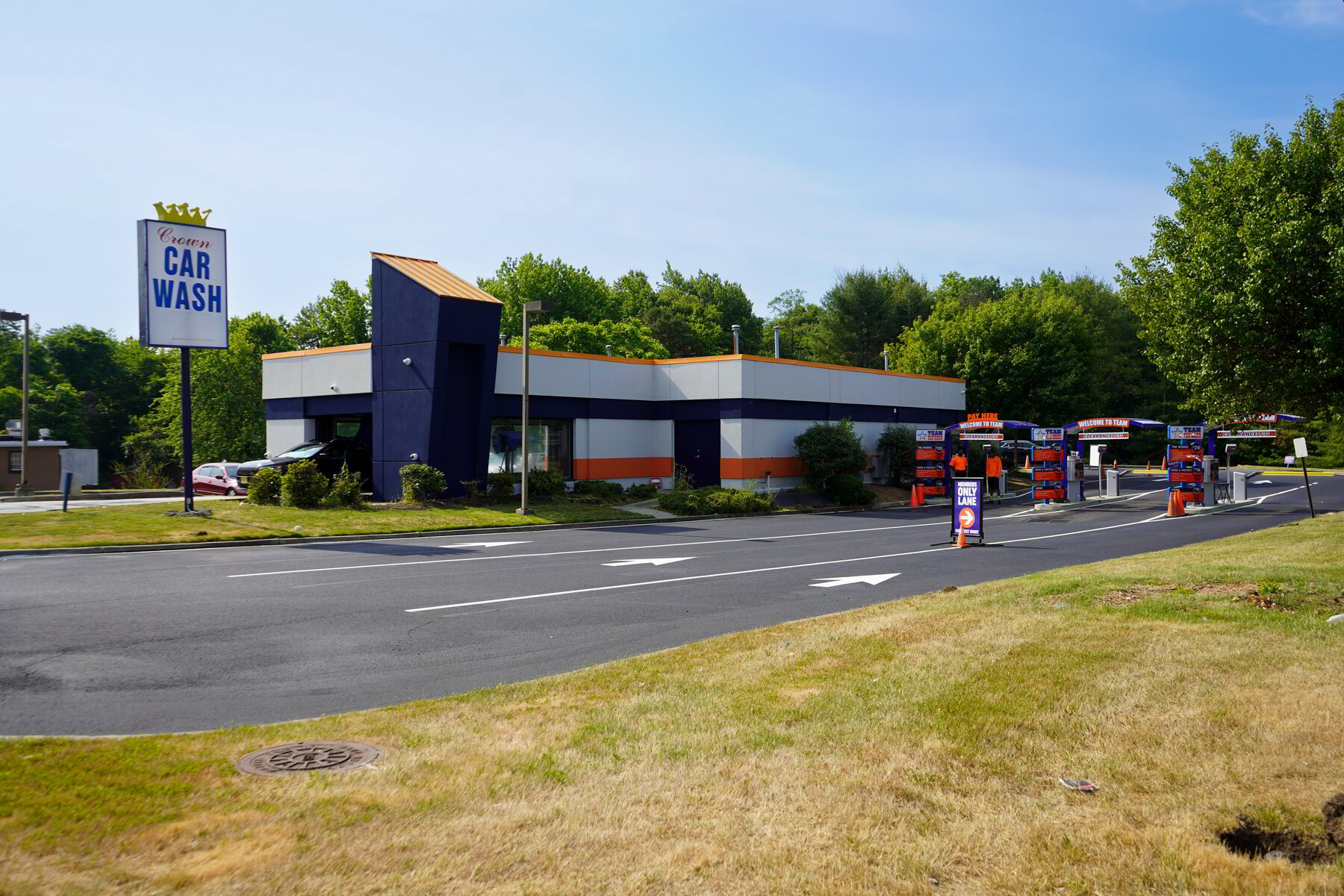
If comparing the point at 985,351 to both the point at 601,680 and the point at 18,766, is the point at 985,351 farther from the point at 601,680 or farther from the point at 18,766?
the point at 18,766

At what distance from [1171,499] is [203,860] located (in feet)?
107

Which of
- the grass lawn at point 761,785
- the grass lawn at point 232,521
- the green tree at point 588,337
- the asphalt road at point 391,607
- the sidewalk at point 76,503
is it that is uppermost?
the green tree at point 588,337

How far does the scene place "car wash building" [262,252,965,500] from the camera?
29.3 m

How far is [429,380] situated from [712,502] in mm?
9264

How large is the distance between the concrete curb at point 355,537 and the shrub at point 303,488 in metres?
4.44

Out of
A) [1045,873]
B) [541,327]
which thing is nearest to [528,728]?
[1045,873]

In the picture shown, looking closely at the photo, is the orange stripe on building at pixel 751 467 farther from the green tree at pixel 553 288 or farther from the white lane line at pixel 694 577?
the green tree at pixel 553 288

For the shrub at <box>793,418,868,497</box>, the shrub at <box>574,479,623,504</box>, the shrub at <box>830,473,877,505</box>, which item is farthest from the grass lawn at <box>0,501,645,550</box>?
the shrub at <box>830,473,877,505</box>

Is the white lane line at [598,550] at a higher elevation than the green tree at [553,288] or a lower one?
lower

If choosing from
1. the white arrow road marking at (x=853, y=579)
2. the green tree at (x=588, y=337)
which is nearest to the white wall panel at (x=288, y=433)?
the white arrow road marking at (x=853, y=579)

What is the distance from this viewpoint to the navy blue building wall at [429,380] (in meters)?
28.8

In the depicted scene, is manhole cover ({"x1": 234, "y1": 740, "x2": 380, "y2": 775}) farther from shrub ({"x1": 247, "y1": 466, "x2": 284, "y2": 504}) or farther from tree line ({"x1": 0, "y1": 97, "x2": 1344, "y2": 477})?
shrub ({"x1": 247, "y1": 466, "x2": 284, "y2": 504})

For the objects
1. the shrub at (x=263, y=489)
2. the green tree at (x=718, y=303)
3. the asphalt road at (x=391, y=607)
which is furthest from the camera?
the green tree at (x=718, y=303)

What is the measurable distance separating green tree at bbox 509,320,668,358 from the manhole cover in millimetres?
53993
